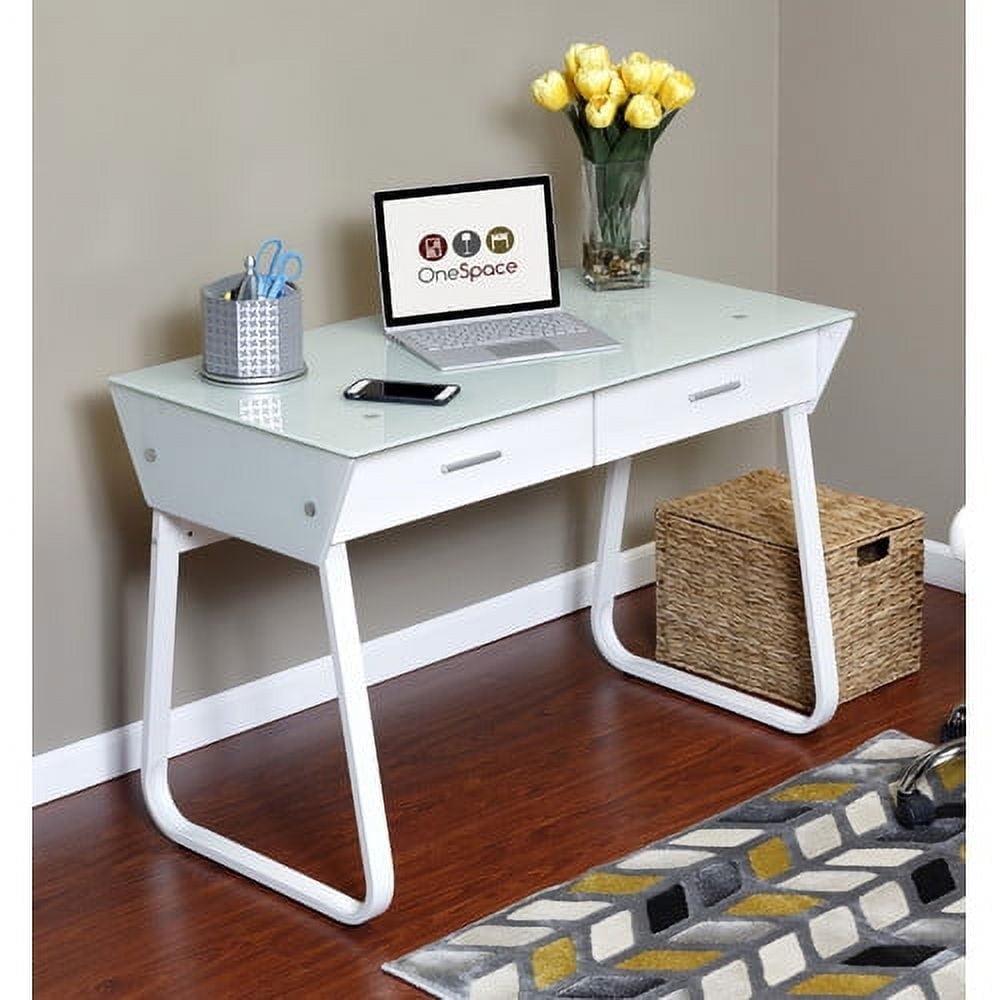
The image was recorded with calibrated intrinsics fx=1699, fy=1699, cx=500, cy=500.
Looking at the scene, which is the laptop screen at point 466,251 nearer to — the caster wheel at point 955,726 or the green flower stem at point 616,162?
the green flower stem at point 616,162

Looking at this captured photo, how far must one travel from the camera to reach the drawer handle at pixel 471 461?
2.25 meters

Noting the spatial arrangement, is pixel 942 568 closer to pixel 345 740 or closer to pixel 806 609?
pixel 806 609

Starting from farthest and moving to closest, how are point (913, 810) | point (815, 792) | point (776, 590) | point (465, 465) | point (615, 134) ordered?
point (776, 590) < point (615, 134) < point (815, 792) < point (913, 810) < point (465, 465)

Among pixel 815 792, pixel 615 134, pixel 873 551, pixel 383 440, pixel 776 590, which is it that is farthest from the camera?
pixel 873 551

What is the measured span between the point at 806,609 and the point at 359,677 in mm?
978

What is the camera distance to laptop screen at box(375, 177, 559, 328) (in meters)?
2.68

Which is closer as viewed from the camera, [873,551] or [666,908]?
[666,908]

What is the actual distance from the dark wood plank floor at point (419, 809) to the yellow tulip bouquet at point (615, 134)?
783mm

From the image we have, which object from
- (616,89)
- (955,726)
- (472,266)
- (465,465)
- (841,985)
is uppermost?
(616,89)

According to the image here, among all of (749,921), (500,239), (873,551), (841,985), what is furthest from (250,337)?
(873,551)

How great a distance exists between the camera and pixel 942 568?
3.53 meters

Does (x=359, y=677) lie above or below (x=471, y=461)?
below

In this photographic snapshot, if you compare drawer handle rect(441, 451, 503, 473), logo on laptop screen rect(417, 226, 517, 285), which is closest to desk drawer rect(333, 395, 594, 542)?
drawer handle rect(441, 451, 503, 473)

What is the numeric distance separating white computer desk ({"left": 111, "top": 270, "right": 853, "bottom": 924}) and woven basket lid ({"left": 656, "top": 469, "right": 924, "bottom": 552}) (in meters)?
0.18
